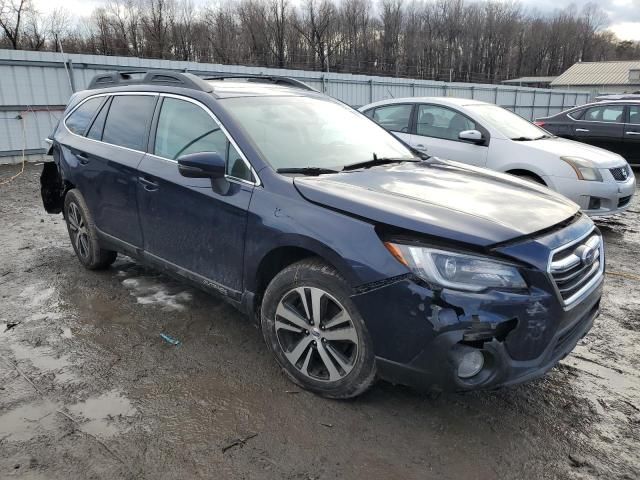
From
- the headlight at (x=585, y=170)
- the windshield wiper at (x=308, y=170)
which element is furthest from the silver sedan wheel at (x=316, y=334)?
the headlight at (x=585, y=170)

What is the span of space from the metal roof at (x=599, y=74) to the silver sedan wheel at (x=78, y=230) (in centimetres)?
6871

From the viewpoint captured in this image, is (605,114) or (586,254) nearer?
(586,254)

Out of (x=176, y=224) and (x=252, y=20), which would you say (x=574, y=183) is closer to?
(x=176, y=224)

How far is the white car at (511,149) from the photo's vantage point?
19.4 feet

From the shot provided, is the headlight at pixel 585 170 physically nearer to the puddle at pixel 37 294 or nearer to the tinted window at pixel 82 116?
the tinted window at pixel 82 116

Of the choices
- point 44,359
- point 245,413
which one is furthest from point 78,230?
point 245,413

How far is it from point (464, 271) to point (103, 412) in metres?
2.07

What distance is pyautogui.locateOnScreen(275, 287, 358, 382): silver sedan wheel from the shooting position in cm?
261

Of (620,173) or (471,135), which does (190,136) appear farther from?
(620,173)

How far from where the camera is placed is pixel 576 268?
2.50 meters

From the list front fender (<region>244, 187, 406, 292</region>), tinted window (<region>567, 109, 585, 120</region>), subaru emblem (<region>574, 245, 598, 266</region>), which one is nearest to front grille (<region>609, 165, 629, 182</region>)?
subaru emblem (<region>574, 245, 598, 266</region>)

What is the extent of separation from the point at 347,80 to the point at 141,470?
1843 cm

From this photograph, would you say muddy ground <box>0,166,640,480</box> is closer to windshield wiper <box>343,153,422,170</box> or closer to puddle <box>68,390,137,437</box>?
puddle <box>68,390,137,437</box>

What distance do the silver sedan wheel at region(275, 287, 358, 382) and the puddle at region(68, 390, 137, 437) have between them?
0.94m
